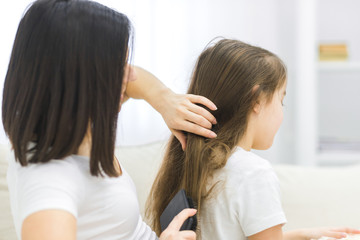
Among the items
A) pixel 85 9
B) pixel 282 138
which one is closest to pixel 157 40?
pixel 282 138

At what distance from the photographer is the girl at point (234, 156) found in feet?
3.27

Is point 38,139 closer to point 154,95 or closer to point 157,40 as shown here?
point 154,95

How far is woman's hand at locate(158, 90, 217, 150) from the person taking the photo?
1.04m

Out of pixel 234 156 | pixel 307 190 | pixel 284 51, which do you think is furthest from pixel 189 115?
pixel 284 51

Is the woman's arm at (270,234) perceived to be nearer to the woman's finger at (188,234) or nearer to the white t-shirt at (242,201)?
the white t-shirt at (242,201)

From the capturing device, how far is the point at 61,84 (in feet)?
2.44

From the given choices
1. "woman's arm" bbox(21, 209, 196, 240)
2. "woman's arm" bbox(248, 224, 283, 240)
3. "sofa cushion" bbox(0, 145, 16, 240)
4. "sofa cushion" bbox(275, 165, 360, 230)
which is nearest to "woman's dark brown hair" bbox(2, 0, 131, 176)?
"woman's arm" bbox(21, 209, 196, 240)

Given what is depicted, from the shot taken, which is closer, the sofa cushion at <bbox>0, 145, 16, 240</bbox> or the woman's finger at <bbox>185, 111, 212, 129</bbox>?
the woman's finger at <bbox>185, 111, 212, 129</bbox>

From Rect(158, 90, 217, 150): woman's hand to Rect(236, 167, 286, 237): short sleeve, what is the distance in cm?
15

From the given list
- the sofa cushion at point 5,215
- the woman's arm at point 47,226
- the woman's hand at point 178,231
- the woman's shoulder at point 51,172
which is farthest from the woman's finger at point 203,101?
the sofa cushion at point 5,215

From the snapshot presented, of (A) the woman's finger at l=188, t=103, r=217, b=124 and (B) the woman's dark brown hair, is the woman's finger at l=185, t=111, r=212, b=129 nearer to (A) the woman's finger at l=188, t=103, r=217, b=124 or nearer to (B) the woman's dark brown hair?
(A) the woman's finger at l=188, t=103, r=217, b=124

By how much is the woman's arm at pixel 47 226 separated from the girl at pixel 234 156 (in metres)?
0.42

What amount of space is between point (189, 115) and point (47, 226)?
474 millimetres

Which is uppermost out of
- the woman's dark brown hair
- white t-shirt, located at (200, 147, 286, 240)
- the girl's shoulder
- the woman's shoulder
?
the woman's dark brown hair
